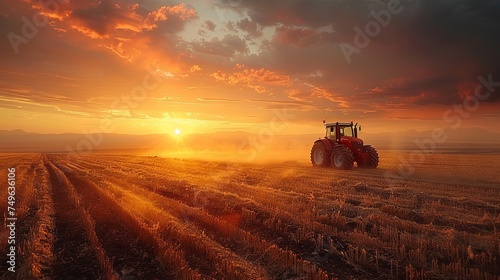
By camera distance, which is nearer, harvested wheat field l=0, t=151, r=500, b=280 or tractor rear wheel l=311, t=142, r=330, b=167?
harvested wheat field l=0, t=151, r=500, b=280

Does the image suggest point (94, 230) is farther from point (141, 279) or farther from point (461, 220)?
point (461, 220)

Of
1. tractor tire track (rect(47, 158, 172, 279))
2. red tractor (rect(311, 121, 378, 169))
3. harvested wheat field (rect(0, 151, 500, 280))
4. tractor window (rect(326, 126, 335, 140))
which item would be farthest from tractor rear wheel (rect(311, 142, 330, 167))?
tractor tire track (rect(47, 158, 172, 279))

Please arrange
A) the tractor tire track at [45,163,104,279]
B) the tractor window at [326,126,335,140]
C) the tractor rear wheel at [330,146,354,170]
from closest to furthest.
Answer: the tractor tire track at [45,163,104,279] < the tractor rear wheel at [330,146,354,170] < the tractor window at [326,126,335,140]

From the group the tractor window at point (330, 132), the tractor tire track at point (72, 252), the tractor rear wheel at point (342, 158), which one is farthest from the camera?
the tractor window at point (330, 132)

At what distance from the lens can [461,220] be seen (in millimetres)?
7605

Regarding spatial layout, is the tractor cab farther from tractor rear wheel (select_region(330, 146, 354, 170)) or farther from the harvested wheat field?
the harvested wheat field

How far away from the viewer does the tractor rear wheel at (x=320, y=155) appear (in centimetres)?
1980

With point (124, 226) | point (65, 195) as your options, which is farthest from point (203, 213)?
point (65, 195)

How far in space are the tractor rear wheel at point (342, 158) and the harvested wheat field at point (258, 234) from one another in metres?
5.49

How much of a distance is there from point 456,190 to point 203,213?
34.6 feet

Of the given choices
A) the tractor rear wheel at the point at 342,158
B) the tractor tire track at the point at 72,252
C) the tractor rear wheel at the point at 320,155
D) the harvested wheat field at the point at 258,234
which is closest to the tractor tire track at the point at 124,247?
the harvested wheat field at the point at 258,234

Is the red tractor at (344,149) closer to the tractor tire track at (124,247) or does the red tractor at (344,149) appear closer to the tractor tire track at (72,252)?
the tractor tire track at (124,247)

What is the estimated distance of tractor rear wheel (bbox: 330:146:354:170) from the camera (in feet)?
58.2

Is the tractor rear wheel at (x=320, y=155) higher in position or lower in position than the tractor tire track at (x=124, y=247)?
higher
